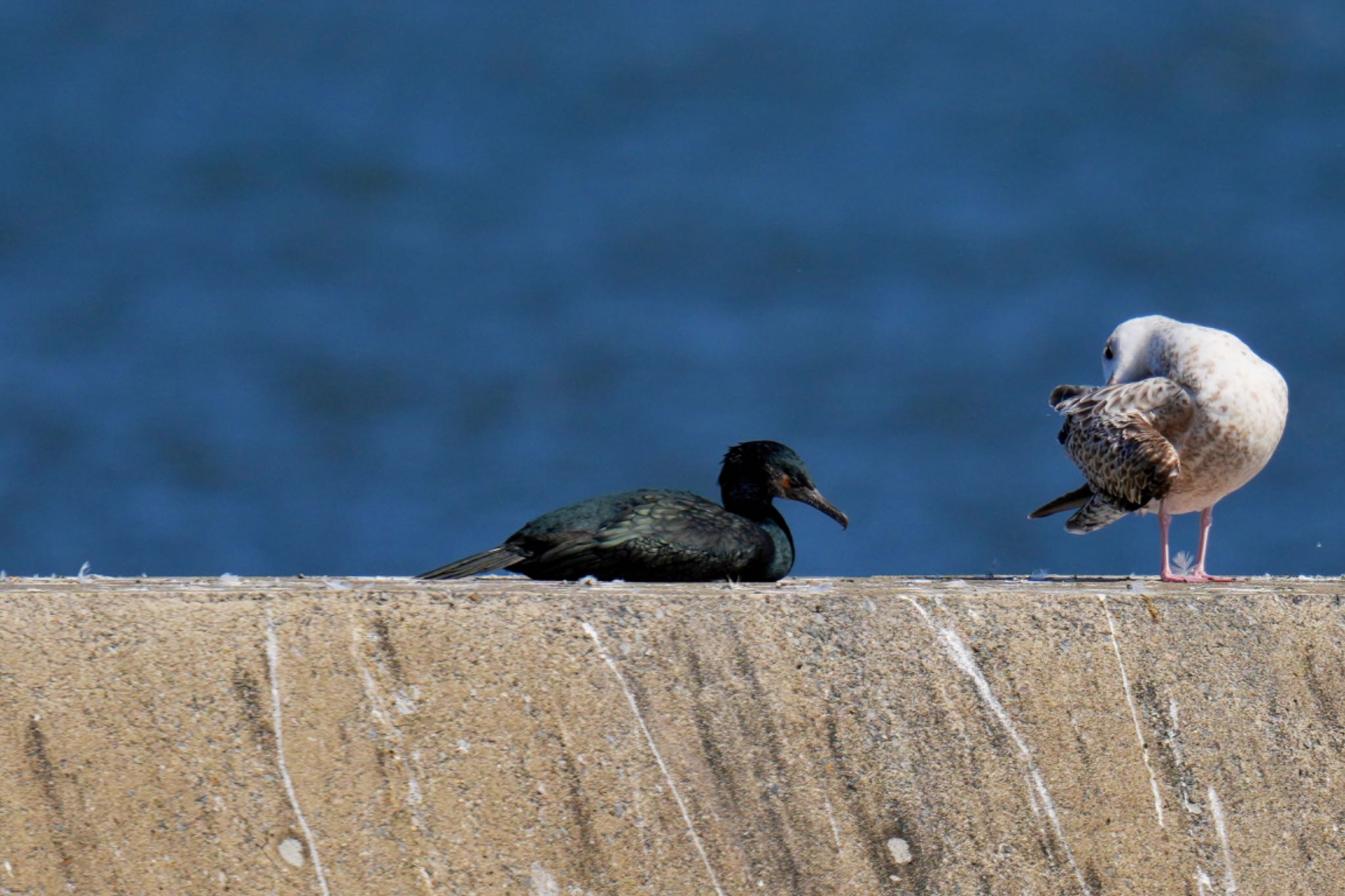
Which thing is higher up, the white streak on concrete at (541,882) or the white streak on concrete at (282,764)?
the white streak on concrete at (282,764)

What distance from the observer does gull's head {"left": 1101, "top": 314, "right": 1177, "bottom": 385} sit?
796 cm

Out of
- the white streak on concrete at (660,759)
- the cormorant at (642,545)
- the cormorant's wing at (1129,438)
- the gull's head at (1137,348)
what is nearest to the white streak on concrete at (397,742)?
the white streak on concrete at (660,759)

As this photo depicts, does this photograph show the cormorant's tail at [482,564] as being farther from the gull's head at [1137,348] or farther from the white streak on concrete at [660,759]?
the gull's head at [1137,348]

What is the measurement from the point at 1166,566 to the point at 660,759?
117 inches

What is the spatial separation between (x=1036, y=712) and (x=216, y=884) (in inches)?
101

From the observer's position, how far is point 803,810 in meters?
5.16

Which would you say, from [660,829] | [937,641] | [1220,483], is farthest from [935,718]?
[1220,483]

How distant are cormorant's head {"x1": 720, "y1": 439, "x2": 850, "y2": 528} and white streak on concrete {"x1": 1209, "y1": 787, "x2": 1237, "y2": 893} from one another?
8.02 ft

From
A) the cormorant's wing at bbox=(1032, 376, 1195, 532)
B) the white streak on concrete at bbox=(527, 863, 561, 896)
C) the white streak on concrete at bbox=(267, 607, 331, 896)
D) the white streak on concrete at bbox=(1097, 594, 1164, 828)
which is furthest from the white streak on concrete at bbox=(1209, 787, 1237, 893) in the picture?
the white streak on concrete at bbox=(267, 607, 331, 896)

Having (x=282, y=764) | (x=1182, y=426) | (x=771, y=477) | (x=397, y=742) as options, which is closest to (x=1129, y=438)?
(x=1182, y=426)

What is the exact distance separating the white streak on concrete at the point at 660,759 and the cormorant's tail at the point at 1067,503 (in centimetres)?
398

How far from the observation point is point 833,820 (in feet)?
17.0

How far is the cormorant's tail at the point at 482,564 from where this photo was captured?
6.64 meters

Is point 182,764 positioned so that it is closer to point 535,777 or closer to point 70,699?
point 70,699
